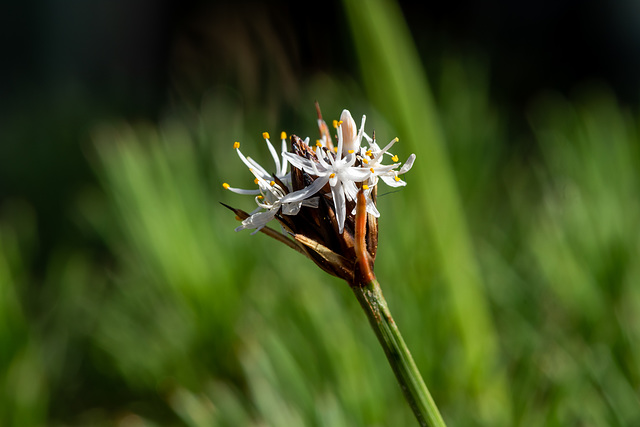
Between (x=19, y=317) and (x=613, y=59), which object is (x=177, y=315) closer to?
(x=19, y=317)

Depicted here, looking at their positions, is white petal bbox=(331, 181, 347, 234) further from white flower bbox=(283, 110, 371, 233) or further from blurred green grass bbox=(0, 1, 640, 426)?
blurred green grass bbox=(0, 1, 640, 426)

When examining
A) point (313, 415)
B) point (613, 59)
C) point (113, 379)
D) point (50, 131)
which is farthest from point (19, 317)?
point (613, 59)

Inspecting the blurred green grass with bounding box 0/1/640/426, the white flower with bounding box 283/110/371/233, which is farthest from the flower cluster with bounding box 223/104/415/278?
the blurred green grass with bounding box 0/1/640/426

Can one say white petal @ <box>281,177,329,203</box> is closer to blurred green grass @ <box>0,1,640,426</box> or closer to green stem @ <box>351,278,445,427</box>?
green stem @ <box>351,278,445,427</box>

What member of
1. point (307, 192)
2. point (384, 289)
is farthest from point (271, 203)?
point (384, 289)

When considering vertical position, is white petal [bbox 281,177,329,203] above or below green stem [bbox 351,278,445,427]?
above

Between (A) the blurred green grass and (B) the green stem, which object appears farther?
(A) the blurred green grass

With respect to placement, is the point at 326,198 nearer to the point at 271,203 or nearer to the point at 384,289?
the point at 271,203
